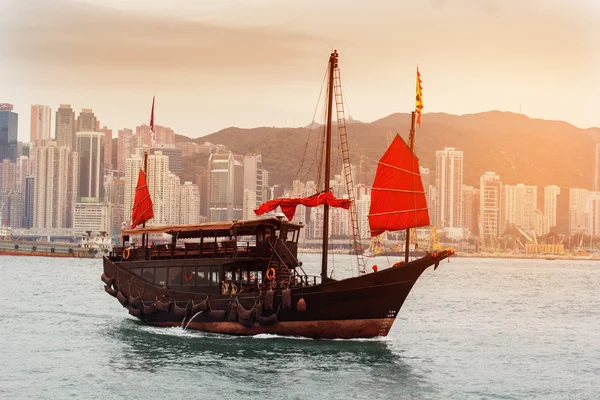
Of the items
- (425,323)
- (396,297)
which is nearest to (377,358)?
(396,297)

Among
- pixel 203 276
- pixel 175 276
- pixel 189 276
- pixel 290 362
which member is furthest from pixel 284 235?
pixel 290 362

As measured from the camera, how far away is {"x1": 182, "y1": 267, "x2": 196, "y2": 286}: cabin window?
37.5 metres

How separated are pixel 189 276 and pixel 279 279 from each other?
3768 millimetres

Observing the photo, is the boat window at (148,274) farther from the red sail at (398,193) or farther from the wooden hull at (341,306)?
the red sail at (398,193)

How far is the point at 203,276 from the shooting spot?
37250mm

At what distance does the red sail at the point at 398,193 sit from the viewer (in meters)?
35.4

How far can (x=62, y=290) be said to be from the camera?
70250 mm

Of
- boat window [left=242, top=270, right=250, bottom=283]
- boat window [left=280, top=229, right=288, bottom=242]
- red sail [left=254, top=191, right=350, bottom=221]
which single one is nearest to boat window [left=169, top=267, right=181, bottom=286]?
boat window [left=242, top=270, right=250, bottom=283]

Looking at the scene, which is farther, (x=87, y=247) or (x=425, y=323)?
(x=87, y=247)

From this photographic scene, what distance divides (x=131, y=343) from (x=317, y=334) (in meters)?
7.13

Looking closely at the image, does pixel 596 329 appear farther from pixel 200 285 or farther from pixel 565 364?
pixel 200 285

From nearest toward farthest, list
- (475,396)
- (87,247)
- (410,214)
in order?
(475,396) < (410,214) < (87,247)

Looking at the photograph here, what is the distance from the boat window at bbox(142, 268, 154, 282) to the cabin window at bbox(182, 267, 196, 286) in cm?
196

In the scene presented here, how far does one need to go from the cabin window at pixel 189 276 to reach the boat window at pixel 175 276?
31cm
